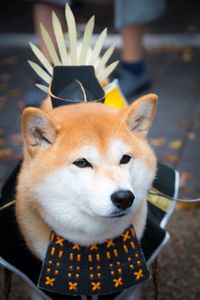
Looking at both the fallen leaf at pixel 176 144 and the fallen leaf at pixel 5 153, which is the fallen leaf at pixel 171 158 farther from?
the fallen leaf at pixel 5 153

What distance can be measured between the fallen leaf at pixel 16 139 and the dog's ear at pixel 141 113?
88.7 inches

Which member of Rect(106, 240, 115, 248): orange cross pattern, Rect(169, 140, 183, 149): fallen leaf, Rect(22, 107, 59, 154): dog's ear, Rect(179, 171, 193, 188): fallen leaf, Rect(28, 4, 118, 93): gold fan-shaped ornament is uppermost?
Rect(28, 4, 118, 93): gold fan-shaped ornament

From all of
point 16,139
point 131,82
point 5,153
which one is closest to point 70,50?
point 5,153

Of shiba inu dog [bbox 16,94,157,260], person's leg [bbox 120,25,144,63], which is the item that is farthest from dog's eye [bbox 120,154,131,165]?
person's leg [bbox 120,25,144,63]

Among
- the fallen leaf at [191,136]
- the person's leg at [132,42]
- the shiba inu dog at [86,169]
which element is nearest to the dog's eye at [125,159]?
the shiba inu dog at [86,169]

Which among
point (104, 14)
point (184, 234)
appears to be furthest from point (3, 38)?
point (184, 234)

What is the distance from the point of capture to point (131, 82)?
521cm

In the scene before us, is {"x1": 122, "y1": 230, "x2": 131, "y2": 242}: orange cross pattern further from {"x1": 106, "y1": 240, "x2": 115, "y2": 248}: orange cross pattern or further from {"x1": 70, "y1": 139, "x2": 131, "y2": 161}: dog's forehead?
{"x1": 70, "y1": 139, "x2": 131, "y2": 161}: dog's forehead

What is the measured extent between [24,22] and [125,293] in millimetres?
5709

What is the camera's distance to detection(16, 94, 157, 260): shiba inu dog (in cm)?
207

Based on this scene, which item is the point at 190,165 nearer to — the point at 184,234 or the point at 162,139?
the point at 162,139

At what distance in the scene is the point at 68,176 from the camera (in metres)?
2.11

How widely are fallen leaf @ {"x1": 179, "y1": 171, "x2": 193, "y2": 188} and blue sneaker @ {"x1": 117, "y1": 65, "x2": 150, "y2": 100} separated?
149cm

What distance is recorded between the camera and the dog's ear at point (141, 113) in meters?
2.26
